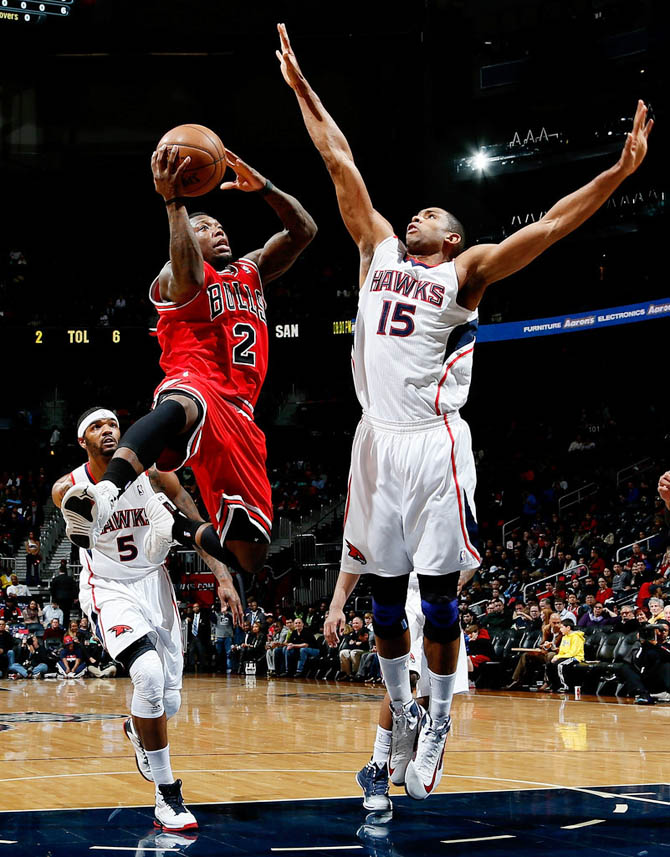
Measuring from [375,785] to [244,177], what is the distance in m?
3.66

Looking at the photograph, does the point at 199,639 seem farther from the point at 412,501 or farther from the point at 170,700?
the point at 412,501

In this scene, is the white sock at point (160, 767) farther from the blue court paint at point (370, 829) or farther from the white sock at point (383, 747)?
the white sock at point (383, 747)

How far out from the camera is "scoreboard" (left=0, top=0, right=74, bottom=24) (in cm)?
2323

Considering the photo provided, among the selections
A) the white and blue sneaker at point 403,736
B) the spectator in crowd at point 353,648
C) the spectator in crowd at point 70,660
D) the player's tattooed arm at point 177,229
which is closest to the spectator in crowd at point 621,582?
the spectator in crowd at point 353,648

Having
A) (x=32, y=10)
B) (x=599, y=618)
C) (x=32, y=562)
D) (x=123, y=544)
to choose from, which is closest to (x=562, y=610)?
(x=599, y=618)

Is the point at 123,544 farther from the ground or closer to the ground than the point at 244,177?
closer to the ground

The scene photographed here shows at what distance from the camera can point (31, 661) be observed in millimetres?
20250

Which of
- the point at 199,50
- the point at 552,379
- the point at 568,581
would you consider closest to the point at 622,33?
the point at 552,379

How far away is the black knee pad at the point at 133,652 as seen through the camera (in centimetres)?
635

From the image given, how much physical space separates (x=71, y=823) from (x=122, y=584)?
146 centimetres

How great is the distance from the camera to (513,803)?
21.7 feet

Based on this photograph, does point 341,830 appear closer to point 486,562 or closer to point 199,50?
point 486,562

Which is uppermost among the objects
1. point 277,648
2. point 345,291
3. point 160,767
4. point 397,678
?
point 345,291

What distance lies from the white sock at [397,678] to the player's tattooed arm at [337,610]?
1.08 feet
